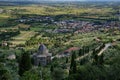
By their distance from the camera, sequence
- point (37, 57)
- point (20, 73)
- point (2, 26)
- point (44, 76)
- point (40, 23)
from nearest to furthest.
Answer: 1. point (44, 76)
2. point (20, 73)
3. point (37, 57)
4. point (2, 26)
5. point (40, 23)

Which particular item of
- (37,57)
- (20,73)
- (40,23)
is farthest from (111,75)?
(40,23)

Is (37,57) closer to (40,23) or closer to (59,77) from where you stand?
(59,77)

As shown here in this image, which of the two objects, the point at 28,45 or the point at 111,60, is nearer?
the point at 111,60

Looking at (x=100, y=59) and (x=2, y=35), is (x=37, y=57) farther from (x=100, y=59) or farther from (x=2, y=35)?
(x=2, y=35)

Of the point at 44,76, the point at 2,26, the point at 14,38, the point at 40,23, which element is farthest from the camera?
the point at 40,23

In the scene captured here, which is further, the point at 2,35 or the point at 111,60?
the point at 2,35

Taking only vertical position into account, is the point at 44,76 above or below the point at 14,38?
above

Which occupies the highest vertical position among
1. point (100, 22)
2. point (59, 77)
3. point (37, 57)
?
point (59, 77)

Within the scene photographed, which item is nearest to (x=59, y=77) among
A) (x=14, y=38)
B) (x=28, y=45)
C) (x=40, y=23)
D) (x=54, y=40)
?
(x=28, y=45)

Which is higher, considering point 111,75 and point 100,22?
point 111,75
